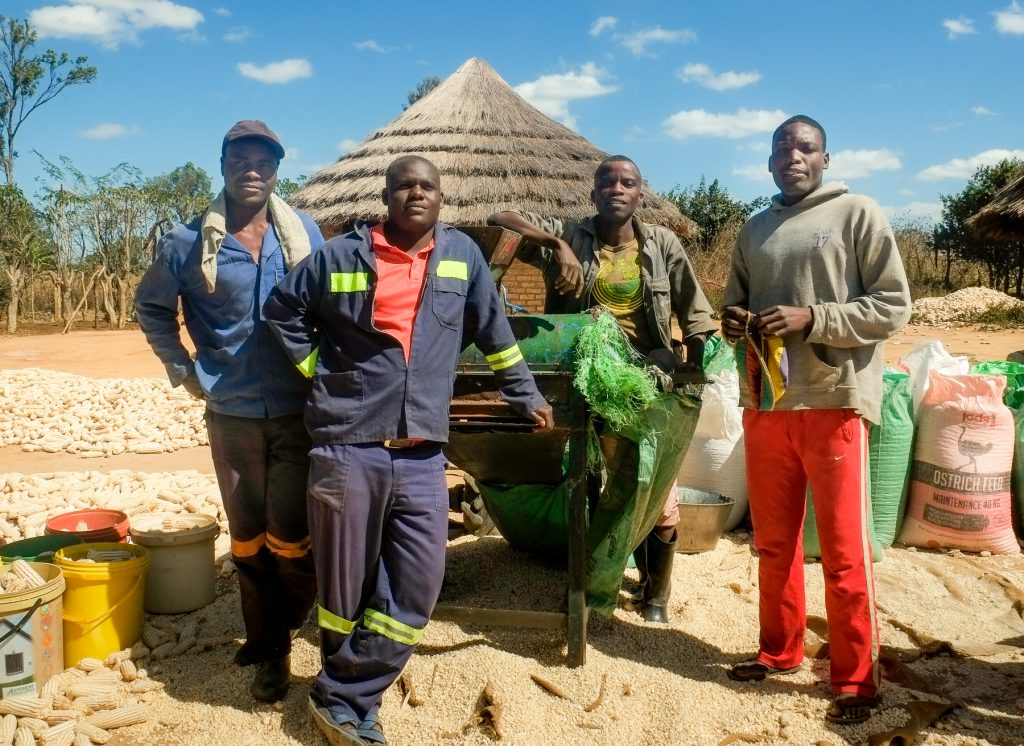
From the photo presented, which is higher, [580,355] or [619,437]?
[580,355]

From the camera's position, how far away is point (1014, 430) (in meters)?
4.80

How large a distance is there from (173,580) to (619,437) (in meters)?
2.16

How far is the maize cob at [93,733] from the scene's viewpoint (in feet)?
9.38

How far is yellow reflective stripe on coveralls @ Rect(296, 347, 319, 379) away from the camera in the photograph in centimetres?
276

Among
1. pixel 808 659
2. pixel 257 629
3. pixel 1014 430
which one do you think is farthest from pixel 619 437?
pixel 1014 430

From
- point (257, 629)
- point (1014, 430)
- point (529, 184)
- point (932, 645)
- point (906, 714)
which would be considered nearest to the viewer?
point (906, 714)

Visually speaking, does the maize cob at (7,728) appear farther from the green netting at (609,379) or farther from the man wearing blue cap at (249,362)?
the green netting at (609,379)

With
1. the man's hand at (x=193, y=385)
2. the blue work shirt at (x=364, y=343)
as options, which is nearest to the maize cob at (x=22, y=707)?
the man's hand at (x=193, y=385)

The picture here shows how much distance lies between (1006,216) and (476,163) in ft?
25.0

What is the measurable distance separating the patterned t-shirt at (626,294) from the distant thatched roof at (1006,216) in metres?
10.1

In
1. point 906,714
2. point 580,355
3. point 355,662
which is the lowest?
point 906,714

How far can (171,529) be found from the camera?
3.98 metres

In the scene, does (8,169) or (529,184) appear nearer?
(529,184)

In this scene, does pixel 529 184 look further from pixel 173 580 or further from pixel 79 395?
pixel 173 580
